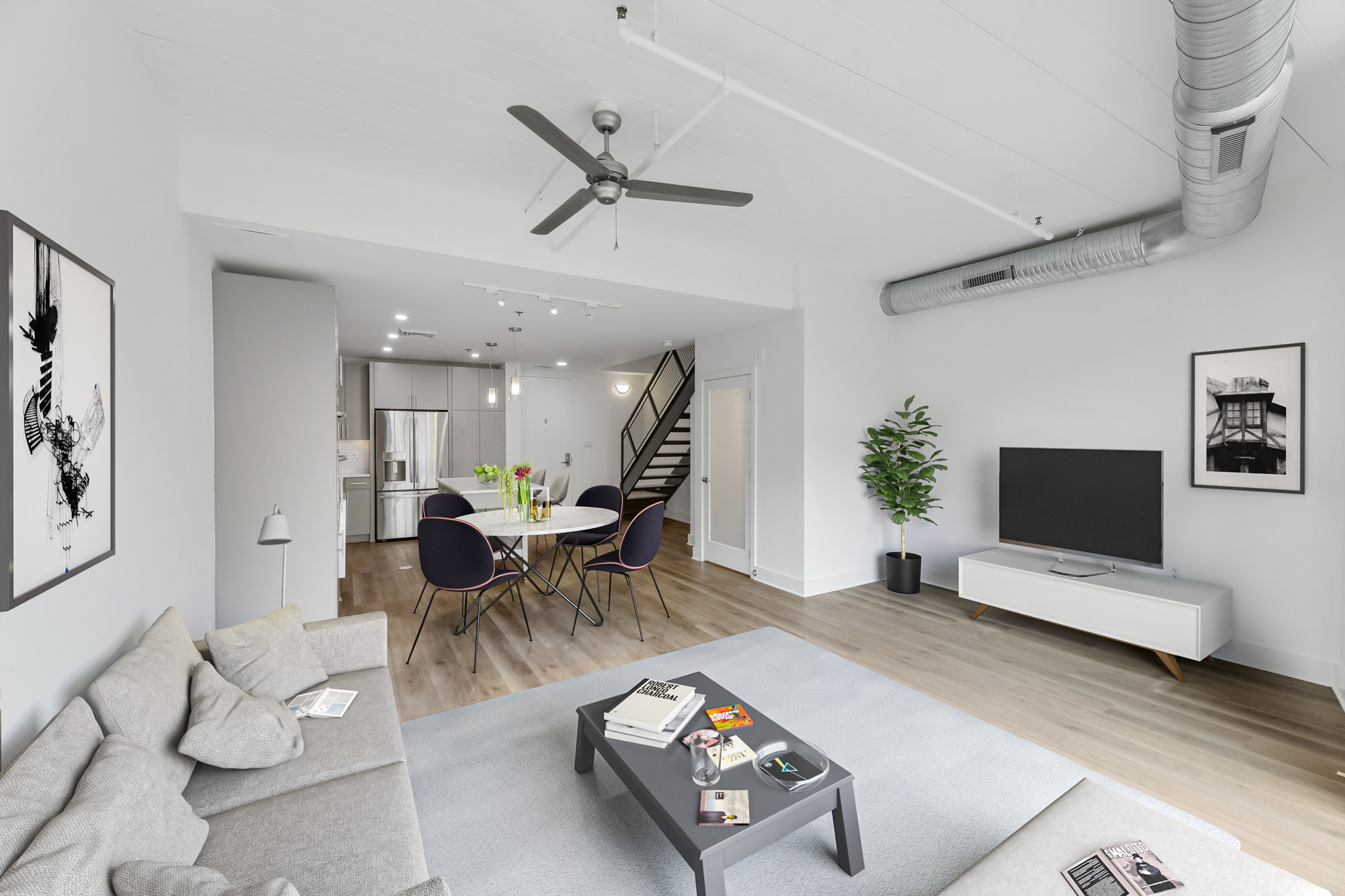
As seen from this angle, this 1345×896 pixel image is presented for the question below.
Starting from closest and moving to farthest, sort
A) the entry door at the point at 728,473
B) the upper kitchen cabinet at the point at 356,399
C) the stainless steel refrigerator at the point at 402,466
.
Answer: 1. the entry door at the point at 728,473
2. the stainless steel refrigerator at the point at 402,466
3. the upper kitchen cabinet at the point at 356,399

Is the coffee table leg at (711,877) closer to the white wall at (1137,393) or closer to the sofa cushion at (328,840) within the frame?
the sofa cushion at (328,840)

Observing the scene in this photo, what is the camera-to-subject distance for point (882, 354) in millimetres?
5488

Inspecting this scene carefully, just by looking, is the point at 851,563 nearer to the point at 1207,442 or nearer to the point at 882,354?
the point at 882,354

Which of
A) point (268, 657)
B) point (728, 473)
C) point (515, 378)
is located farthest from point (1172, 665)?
point (515, 378)

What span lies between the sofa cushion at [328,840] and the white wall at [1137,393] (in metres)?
4.01

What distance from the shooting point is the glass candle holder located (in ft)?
5.93

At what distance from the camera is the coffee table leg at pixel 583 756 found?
238 cm

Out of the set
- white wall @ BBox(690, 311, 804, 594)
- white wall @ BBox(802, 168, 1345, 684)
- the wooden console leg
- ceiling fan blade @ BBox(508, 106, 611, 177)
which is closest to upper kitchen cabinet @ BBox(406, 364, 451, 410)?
white wall @ BBox(690, 311, 804, 594)

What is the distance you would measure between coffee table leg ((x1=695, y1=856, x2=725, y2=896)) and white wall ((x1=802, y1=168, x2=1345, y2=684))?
12.1ft

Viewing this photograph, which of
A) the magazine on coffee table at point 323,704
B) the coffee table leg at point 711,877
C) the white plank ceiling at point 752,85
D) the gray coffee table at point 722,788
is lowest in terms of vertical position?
the coffee table leg at point 711,877

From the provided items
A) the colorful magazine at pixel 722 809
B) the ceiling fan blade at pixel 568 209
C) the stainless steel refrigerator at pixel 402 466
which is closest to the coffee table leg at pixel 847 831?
the colorful magazine at pixel 722 809

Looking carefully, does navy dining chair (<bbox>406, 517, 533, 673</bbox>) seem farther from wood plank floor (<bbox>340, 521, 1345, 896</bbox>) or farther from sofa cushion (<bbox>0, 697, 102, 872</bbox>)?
sofa cushion (<bbox>0, 697, 102, 872</bbox>)

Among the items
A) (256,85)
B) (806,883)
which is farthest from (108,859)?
(256,85)

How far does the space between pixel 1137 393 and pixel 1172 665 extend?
1777 mm
